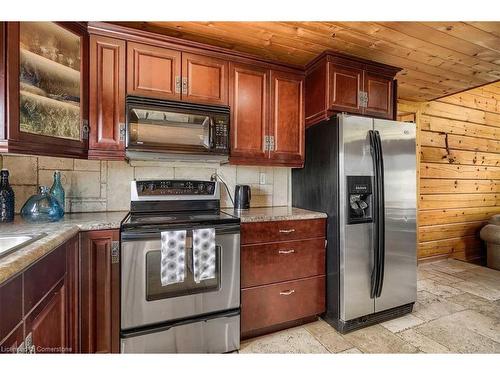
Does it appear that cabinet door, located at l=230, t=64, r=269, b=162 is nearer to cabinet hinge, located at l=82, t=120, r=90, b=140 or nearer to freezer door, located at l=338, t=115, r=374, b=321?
freezer door, located at l=338, t=115, r=374, b=321

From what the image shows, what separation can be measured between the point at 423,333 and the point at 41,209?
2898 millimetres

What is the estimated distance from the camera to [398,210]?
2.18 m

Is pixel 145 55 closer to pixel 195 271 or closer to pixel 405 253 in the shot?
pixel 195 271

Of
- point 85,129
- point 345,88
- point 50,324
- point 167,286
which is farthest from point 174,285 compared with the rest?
point 345,88

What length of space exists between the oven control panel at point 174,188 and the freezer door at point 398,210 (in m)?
1.47

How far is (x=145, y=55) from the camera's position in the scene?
1.90 m

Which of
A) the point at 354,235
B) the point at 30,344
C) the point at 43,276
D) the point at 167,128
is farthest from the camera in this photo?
the point at 354,235

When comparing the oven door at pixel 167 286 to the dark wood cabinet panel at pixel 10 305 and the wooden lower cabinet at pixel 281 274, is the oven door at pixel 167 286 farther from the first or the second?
the dark wood cabinet panel at pixel 10 305

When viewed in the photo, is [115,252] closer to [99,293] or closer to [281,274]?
[99,293]

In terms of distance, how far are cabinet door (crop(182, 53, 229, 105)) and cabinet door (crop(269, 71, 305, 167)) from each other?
0.47 m

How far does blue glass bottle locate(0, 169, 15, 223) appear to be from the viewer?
1595 millimetres

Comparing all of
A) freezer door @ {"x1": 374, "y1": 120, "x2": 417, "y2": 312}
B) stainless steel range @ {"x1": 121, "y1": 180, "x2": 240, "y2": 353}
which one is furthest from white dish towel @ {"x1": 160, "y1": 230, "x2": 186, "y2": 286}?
freezer door @ {"x1": 374, "y1": 120, "x2": 417, "y2": 312}

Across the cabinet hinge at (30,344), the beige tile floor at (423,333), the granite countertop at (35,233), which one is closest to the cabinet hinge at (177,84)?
the granite countertop at (35,233)
